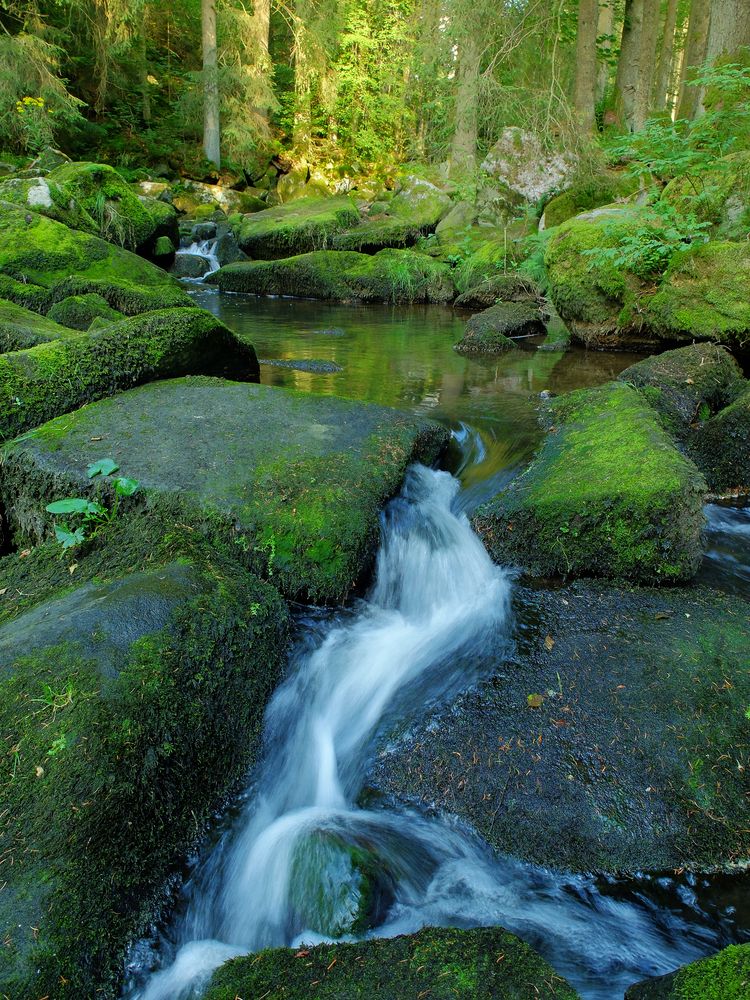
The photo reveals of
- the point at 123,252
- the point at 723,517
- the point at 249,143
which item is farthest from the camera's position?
the point at 249,143

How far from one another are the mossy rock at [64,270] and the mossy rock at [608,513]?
5861mm

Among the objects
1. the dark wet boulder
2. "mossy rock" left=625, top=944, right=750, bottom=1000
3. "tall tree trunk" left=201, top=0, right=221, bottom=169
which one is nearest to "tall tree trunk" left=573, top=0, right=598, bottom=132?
the dark wet boulder


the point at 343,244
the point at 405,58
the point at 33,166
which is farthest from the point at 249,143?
the point at 33,166

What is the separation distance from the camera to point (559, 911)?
2.37 m

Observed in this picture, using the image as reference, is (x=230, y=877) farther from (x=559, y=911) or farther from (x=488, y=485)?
(x=488, y=485)

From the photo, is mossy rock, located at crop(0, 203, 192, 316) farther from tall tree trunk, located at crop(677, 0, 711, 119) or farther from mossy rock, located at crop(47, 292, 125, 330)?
tall tree trunk, located at crop(677, 0, 711, 119)

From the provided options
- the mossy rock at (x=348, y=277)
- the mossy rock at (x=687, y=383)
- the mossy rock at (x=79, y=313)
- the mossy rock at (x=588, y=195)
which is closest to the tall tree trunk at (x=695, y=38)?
the mossy rock at (x=588, y=195)

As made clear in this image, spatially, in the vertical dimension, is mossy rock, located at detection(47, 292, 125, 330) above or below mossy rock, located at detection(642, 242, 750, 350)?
below

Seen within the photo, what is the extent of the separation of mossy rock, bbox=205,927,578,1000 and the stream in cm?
35

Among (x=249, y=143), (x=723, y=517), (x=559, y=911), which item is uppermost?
(x=249, y=143)

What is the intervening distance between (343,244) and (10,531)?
597 inches

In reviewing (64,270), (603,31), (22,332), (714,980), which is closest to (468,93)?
(64,270)

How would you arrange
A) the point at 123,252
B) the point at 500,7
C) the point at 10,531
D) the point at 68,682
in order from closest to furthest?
the point at 68,682 → the point at 10,531 → the point at 123,252 → the point at 500,7

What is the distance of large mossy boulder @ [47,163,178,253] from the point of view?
1228cm
